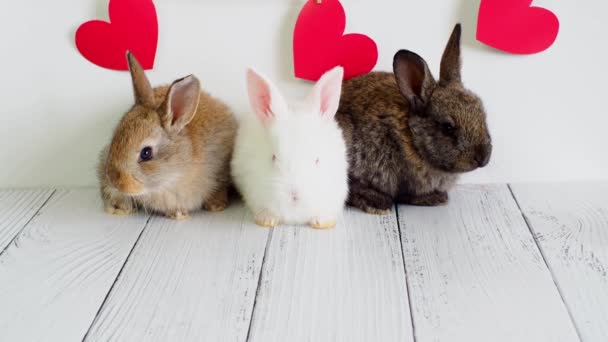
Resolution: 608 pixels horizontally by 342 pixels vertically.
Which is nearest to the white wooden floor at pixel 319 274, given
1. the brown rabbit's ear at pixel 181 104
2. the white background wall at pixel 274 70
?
the white background wall at pixel 274 70

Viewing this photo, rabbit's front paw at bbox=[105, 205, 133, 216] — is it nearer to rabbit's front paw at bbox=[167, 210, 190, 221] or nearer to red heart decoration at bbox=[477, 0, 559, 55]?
rabbit's front paw at bbox=[167, 210, 190, 221]

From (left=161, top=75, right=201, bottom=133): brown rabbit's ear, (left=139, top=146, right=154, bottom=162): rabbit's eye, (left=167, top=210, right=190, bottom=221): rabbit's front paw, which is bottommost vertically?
(left=167, top=210, right=190, bottom=221): rabbit's front paw

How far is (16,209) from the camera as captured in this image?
1.97 meters

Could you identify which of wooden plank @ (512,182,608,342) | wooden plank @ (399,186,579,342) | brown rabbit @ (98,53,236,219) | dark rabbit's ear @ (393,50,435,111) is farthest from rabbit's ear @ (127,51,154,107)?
wooden plank @ (512,182,608,342)

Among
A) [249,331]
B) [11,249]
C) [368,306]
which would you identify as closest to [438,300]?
[368,306]

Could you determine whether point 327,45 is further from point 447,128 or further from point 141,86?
point 141,86

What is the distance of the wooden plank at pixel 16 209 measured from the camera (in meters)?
1.84

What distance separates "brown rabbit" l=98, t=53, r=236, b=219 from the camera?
1.73 metres

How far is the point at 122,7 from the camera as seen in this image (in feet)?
6.28

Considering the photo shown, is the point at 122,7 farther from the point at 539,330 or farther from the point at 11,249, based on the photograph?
the point at 539,330

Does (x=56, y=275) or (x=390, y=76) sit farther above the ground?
(x=390, y=76)

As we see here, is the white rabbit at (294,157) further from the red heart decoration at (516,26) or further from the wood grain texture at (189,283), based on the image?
the red heart decoration at (516,26)

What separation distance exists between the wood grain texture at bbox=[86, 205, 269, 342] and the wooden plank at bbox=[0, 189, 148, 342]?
1.8 inches

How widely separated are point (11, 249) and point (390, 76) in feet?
3.70
